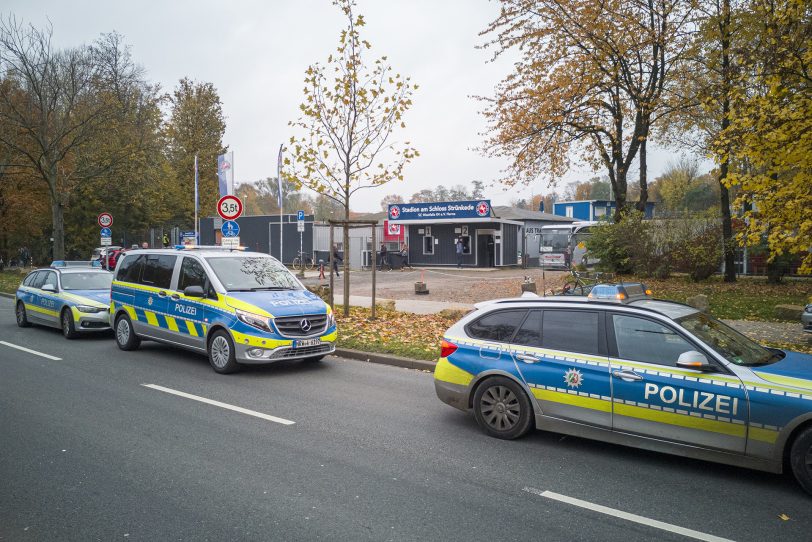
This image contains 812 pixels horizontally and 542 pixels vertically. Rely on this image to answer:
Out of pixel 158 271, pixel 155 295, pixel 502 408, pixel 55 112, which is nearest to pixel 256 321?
pixel 155 295

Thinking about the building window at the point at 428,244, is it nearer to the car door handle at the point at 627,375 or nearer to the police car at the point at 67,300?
the police car at the point at 67,300

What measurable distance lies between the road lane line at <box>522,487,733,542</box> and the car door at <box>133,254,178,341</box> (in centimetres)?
743

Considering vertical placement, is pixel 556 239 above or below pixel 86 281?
above

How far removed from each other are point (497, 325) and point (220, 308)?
4.71 metres

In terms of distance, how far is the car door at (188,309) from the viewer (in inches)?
361

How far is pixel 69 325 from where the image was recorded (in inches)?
476

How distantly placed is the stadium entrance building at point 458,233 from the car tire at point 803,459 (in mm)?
30990

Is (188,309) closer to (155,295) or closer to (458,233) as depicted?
(155,295)

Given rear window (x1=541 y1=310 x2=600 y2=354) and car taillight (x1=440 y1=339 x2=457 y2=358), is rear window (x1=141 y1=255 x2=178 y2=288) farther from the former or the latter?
rear window (x1=541 y1=310 x2=600 y2=354)

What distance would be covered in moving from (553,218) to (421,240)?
48.1 feet

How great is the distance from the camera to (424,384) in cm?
830

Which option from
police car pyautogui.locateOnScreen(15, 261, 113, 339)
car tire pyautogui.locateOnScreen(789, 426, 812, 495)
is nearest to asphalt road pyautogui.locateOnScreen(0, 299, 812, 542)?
car tire pyautogui.locateOnScreen(789, 426, 812, 495)

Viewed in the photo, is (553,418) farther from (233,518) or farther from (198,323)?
(198,323)

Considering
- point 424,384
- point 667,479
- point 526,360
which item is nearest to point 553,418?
point 526,360
